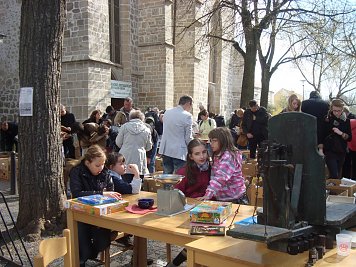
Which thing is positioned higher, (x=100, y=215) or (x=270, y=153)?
(x=270, y=153)

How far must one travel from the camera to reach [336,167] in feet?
20.6

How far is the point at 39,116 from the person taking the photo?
4719 millimetres

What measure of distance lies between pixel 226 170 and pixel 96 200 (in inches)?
47.6

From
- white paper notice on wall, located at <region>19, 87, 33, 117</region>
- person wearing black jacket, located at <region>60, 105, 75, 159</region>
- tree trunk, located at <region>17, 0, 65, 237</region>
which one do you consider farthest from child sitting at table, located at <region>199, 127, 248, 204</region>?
person wearing black jacket, located at <region>60, 105, 75, 159</region>

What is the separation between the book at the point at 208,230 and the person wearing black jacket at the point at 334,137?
4.40 meters

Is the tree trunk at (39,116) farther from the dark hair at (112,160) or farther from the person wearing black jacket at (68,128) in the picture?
the person wearing black jacket at (68,128)

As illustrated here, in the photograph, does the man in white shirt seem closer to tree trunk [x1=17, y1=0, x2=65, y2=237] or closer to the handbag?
tree trunk [x1=17, y1=0, x2=65, y2=237]

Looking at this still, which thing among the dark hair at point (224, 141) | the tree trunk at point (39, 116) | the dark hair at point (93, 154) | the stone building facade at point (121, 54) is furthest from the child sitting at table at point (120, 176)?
the stone building facade at point (121, 54)

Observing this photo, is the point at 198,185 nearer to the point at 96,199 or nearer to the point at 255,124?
the point at 96,199

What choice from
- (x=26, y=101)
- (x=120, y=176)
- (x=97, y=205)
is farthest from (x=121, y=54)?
(x=97, y=205)

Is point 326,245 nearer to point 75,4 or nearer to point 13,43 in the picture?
point 75,4

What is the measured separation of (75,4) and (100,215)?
10866 mm

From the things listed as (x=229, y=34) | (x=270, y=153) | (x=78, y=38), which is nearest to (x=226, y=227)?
(x=270, y=153)

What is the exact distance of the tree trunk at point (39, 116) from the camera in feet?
15.4
